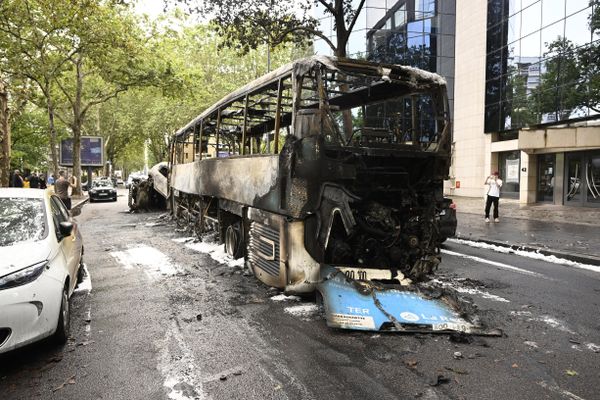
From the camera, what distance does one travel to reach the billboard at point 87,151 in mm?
34991

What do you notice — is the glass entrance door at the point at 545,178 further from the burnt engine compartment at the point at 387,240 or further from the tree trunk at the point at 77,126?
the tree trunk at the point at 77,126

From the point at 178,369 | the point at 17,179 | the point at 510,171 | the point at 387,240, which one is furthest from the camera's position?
the point at 510,171

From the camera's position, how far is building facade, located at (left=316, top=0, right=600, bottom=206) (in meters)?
18.9

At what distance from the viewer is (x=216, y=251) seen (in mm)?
9000

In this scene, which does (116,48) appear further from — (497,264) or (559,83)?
(559,83)

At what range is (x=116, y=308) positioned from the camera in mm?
5344

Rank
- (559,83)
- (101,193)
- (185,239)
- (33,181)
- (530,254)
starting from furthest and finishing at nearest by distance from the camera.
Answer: (101,193) < (559,83) < (33,181) < (185,239) < (530,254)

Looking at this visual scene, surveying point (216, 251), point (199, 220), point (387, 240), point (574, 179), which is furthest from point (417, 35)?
point (387, 240)

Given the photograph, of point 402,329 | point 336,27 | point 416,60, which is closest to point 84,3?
point 336,27

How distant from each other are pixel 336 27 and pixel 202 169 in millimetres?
7502

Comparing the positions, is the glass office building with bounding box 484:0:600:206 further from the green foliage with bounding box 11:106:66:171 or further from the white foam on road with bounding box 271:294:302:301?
the green foliage with bounding box 11:106:66:171

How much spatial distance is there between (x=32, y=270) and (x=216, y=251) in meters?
5.29

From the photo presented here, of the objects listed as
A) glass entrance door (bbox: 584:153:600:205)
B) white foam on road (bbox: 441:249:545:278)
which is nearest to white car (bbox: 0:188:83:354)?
white foam on road (bbox: 441:249:545:278)

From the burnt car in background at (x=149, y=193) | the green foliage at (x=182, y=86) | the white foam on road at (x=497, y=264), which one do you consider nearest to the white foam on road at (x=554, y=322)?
the white foam on road at (x=497, y=264)
